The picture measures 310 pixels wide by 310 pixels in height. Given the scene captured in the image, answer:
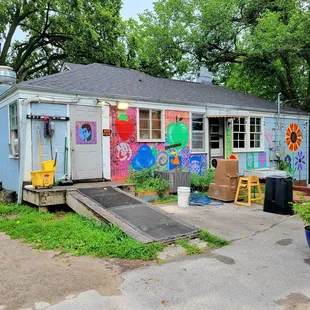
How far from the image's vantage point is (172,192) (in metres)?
9.23

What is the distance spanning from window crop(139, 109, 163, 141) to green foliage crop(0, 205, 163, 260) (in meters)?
4.27

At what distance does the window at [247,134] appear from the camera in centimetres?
1237

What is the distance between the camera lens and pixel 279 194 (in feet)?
22.8

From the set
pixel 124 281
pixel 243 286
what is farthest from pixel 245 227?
pixel 124 281

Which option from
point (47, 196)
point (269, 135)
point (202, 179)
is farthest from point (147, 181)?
point (269, 135)

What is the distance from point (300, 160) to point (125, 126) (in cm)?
1022

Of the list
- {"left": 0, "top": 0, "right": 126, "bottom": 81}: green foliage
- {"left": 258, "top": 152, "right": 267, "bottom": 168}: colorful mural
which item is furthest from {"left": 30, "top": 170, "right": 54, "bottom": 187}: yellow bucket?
{"left": 0, "top": 0, "right": 126, "bottom": 81}: green foliage

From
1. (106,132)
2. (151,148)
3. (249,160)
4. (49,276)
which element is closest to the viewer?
(49,276)

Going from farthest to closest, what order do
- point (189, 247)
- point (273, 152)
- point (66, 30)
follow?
point (66, 30) → point (273, 152) → point (189, 247)

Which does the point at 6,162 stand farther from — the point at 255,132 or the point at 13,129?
the point at 255,132

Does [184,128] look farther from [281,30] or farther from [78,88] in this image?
[281,30]

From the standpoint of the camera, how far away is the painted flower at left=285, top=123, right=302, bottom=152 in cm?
1412

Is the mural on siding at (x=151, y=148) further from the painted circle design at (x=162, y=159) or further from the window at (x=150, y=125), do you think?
the window at (x=150, y=125)

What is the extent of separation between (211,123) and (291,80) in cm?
881
